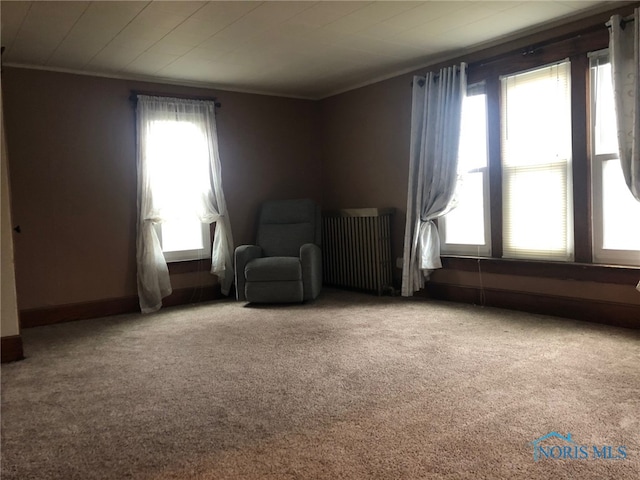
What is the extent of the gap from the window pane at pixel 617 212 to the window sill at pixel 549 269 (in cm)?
18

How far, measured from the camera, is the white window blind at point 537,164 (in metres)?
3.84

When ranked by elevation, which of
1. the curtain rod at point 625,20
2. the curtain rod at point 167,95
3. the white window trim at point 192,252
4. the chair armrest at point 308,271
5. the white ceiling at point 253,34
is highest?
the white ceiling at point 253,34

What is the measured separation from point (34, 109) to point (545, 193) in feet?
14.4

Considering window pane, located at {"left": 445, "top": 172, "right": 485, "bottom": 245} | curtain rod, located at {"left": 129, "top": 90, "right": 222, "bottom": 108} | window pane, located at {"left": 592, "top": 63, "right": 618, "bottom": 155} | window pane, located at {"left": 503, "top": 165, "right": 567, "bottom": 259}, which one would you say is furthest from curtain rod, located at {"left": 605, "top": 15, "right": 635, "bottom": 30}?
curtain rod, located at {"left": 129, "top": 90, "right": 222, "bottom": 108}

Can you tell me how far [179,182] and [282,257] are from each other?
51.1 inches

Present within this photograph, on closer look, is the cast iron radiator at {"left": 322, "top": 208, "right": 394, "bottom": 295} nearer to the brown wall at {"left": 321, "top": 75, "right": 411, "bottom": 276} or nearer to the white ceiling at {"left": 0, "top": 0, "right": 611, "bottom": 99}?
the brown wall at {"left": 321, "top": 75, "right": 411, "bottom": 276}

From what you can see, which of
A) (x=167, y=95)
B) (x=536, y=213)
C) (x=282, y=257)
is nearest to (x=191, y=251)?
(x=282, y=257)

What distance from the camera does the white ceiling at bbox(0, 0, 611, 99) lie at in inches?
129

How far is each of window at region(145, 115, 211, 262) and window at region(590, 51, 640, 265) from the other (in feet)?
11.7

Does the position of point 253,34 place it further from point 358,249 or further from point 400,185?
point 358,249

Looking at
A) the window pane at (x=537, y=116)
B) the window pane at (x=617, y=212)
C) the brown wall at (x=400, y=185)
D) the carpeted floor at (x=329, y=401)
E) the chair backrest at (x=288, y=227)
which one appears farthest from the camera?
the chair backrest at (x=288, y=227)

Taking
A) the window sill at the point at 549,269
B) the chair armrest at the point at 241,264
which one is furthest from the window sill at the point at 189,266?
the window sill at the point at 549,269

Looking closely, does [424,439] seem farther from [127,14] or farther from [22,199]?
[22,199]

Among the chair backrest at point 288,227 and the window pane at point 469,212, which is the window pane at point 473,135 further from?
the chair backrest at point 288,227
